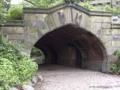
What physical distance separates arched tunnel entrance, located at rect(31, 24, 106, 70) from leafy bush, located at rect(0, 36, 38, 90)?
4982 millimetres

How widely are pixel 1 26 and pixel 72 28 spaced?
4.42 metres

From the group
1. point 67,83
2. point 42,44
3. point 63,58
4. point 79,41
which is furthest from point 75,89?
point 42,44

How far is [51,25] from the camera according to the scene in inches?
650

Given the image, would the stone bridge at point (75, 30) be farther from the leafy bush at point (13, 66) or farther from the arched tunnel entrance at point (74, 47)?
the leafy bush at point (13, 66)

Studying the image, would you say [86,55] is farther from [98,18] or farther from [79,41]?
[98,18]

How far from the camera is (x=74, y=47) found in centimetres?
2289

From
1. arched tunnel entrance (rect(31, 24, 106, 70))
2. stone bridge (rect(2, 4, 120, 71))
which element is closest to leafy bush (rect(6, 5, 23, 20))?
stone bridge (rect(2, 4, 120, 71))

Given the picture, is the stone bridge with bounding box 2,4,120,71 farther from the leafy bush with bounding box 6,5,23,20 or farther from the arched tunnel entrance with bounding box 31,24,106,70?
the leafy bush with bounding box 6,5,23,20

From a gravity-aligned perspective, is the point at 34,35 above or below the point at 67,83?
above

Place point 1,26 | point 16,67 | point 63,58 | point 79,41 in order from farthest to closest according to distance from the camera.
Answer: point 63,58
point 79,41
point 1,26
point 16,67

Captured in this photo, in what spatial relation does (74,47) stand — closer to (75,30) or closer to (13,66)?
(75,30)

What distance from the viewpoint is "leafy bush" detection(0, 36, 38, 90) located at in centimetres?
967

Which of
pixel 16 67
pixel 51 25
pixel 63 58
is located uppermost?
pixel 51 25

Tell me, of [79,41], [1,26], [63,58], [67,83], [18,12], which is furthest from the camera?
[63,58]
